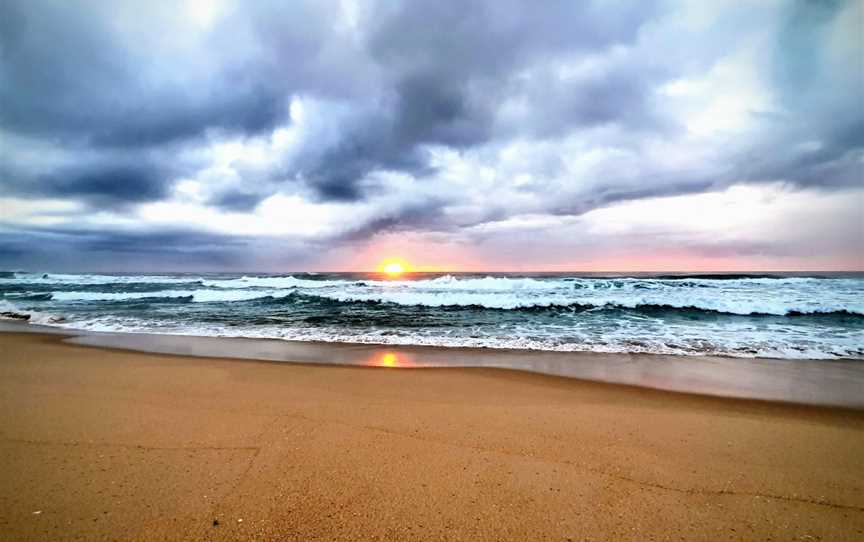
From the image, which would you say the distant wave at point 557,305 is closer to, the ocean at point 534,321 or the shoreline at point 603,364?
the ocean at point 534,321

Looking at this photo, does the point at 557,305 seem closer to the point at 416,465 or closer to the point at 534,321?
the point at 534,321

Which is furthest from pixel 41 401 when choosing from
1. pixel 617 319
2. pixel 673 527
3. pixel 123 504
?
pixel 617 319

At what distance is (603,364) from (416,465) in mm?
5560

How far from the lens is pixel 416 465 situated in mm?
3016

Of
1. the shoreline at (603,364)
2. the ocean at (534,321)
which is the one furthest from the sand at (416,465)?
the ocean at (534,321)

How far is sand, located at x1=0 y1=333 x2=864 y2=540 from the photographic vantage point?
232 cm

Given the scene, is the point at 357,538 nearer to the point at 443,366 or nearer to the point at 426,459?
the point at 426,459

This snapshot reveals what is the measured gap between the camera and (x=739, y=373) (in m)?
6.63

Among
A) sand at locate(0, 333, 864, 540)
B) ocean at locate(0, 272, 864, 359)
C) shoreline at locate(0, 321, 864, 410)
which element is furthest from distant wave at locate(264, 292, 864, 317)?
sand at locate(0, 333, 864, 540)

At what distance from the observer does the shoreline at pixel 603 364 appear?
568 cm

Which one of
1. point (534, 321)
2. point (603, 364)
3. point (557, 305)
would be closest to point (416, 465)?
point (603, 364)

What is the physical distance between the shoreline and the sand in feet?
2.45

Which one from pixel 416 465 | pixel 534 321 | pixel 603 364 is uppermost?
pixel 416 465

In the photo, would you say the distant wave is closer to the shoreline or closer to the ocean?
the ocean
